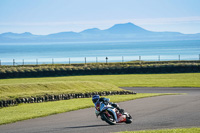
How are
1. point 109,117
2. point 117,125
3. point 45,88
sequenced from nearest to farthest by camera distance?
point 109,117
point 117,125
point 45,88

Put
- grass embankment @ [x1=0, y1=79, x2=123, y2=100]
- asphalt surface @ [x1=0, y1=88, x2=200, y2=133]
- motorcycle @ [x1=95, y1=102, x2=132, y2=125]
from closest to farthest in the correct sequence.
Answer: asphalt surface @ [x1=0, y1=88, x2=200, y2=133]
motorcycle @ [x1=95, y1=102, x2=132, y2=125]
grass embankment @ [x1=0, y1=79, x2=123, y2=100]

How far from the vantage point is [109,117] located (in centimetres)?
1554

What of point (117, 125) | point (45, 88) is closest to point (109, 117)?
point (117, 125)

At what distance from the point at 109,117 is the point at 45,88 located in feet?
41.0

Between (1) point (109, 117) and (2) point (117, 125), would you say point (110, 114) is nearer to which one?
(1) point (109, 117)

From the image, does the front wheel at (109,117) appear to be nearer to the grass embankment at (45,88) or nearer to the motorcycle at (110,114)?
the motorcycle at (110,114)

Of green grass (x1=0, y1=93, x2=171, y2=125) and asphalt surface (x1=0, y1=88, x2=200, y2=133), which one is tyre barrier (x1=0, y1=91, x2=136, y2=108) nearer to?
green grass (x1=0, y1=93, x2=171, y2=125)

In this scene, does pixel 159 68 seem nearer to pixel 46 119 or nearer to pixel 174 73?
pixel 174 73

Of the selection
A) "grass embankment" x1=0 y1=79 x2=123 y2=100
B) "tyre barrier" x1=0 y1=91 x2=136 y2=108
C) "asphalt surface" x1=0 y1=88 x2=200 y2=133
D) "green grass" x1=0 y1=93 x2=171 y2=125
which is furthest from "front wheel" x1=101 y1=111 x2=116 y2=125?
→ "grass embankment" x1=0 y1=79 x2=123 y2=100

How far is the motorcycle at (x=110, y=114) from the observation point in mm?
15177

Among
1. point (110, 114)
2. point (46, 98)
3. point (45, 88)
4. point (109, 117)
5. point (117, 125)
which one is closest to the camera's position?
point (110, 114)

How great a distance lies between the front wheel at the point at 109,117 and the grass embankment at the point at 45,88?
8.74m

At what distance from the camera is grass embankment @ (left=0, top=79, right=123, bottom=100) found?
24428 mm

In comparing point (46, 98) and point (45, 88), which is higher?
point (45, 88)
